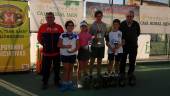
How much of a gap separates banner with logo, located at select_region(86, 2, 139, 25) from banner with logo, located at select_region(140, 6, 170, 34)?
448 millimetres

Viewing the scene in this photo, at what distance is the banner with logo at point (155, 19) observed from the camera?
16.9 meters

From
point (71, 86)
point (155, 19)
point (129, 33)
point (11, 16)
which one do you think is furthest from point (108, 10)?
point (71, 86)

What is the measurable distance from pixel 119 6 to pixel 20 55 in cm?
459

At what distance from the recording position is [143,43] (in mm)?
17562

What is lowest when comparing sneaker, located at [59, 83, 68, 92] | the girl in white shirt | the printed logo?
sneaker, located at [59, 83, 68, 92]

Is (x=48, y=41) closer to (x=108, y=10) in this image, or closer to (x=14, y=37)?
(x=14, y=37)

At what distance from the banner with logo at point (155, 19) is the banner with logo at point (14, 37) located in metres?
5.44

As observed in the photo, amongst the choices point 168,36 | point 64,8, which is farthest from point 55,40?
point 168,36

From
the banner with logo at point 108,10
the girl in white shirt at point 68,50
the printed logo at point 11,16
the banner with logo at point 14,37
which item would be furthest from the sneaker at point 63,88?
the banner with logo at point 108,10

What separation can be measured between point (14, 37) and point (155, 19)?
22.2ft

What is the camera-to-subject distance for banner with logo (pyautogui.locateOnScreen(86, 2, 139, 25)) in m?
14.8

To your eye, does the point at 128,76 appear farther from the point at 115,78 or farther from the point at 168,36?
the point at 168,36

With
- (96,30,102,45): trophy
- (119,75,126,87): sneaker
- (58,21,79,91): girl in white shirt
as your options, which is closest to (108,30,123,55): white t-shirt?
(96,30,102,45): trophy

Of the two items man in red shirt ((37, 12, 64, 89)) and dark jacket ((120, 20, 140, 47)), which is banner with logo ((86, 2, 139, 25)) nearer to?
dark jacket ((120, 20, 140, 47))
